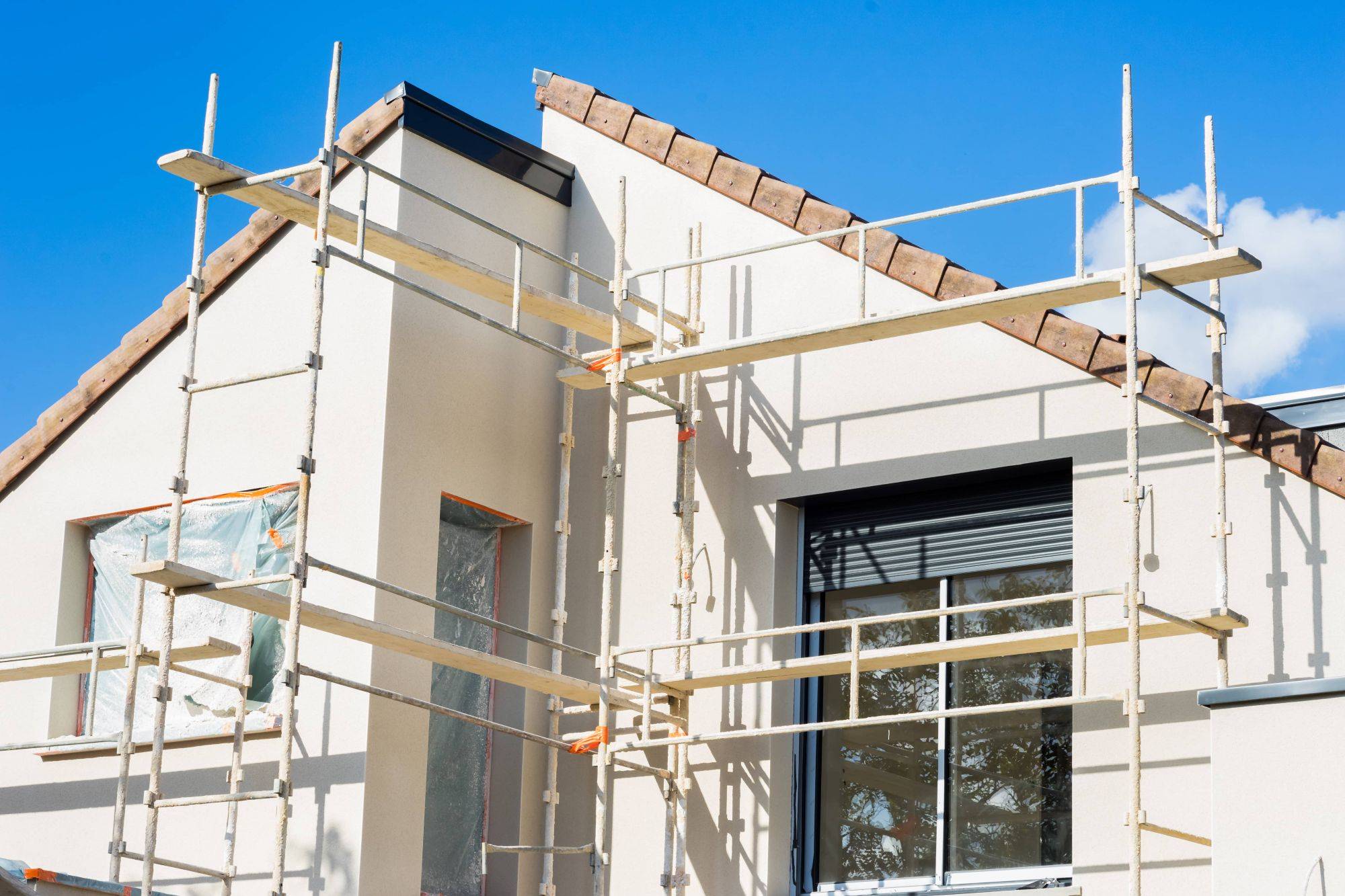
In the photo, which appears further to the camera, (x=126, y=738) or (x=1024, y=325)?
(x=1024, y=325)

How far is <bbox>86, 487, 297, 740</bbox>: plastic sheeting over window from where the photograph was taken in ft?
34.0

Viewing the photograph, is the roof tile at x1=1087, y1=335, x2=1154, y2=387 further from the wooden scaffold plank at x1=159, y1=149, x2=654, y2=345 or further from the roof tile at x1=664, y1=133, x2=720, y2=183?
the roof tile at x1=664, y1=133, x2=720, y2=183

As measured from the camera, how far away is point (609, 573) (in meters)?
9.92

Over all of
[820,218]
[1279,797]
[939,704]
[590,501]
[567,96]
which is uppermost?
[567,96]

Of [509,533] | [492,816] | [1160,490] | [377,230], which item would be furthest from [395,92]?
[1160,490]

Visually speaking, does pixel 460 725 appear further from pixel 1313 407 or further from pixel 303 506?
pixel 1313 407

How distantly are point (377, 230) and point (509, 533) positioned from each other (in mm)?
2296

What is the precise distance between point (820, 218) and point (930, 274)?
861 mm

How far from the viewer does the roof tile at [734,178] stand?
35.7ft

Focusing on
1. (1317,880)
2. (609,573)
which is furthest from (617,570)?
(1317,880)

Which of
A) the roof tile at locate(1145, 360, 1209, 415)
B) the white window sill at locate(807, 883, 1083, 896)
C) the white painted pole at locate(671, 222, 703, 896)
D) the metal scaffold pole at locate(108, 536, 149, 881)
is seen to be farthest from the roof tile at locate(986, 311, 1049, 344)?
the metal scaffold pole at locate(108, 536, 149, 881)

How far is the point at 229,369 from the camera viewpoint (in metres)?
11.0

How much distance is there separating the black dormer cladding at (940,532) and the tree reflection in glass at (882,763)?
121 millimetres

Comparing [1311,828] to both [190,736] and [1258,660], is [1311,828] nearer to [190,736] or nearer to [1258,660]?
[1258,660]
